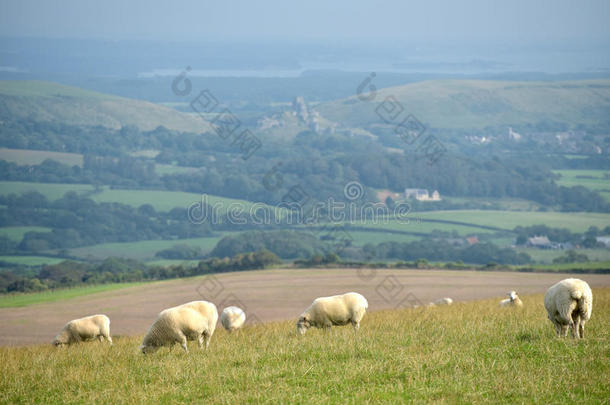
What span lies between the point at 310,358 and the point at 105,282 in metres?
58.6

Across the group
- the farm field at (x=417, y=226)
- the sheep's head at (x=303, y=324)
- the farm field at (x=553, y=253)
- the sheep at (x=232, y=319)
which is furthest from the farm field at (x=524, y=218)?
the sheep's head at (x=303, y=324)

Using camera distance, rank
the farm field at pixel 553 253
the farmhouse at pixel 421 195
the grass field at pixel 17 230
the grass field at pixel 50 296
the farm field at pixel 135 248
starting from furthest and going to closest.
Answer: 1. the farmhouse at pixel 421 195
2. the grass field at pixel 17 230
3. the farm field at pixel 135 248
4. the farm field at pixel 553 253
5. the grass field at pixel 50 296

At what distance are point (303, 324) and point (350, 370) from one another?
18.7 feet

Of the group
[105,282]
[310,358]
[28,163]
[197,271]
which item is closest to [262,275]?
[197,271]

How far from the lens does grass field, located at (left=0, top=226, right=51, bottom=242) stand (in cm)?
11862

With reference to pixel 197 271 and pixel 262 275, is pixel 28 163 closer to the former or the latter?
pixel 197 271

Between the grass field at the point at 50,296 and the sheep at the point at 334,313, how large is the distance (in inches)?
1475

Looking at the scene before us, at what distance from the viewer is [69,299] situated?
2028 inches

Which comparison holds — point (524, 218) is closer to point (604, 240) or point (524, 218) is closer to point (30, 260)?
point (604, 240)

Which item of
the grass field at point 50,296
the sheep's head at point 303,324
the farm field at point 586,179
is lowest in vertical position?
the grass field at point 50,296

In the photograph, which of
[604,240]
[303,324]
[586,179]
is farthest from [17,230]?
[586,179]

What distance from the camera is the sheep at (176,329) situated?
1545 cm

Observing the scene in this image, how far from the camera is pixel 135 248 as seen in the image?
117m

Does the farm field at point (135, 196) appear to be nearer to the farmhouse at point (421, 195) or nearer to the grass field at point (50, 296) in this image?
the farmhouse at point (421, 195)
